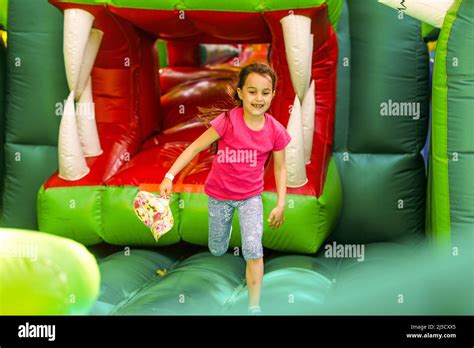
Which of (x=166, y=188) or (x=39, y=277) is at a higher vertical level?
(x=166, y=188)

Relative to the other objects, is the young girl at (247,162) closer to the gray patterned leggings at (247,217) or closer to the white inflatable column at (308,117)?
the gray patterned leggings at (247,217)

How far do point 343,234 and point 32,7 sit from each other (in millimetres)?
1489

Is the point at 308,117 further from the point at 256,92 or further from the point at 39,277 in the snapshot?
the point at 39,277

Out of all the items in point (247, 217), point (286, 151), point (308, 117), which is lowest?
point (247, 217)

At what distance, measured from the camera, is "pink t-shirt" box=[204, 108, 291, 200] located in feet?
6.91

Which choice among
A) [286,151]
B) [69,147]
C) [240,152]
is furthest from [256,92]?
[69,147]

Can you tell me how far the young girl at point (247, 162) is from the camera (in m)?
2.06

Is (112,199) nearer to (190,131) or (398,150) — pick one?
(190,131)

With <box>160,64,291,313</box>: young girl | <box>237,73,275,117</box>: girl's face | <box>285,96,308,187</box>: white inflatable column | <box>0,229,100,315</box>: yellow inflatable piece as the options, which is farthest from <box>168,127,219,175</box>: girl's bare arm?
<box>285,96,308,187</box>: white inflatable column

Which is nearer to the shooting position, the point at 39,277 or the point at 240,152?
the point at 39,277

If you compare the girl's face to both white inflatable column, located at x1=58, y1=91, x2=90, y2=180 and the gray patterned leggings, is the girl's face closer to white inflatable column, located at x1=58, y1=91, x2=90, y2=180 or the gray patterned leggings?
the gray patterned leggings

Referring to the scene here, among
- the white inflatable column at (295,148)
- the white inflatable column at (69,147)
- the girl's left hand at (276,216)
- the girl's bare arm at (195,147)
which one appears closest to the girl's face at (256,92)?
the girl's bare arm at (195,147)

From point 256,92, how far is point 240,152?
0.18 metres

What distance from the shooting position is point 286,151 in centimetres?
263
